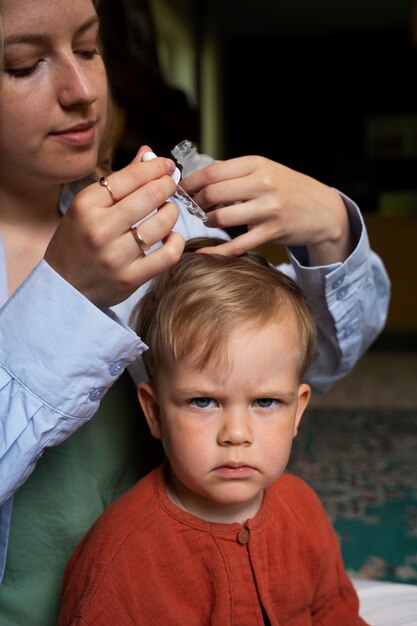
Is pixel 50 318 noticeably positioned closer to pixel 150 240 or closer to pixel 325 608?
pixel 150 240

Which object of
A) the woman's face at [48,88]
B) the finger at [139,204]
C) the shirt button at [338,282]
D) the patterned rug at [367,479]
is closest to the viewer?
the finger at [139,204]

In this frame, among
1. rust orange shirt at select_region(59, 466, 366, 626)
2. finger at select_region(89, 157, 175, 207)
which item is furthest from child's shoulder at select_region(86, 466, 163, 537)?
finger at select_region(89, 157, 175, 207)

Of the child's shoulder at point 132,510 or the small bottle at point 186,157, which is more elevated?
the small bottle at point 186,157

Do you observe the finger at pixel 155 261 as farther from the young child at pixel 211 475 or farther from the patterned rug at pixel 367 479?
the patterned rug at pixel 367 479

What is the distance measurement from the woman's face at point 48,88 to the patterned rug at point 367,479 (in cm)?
170

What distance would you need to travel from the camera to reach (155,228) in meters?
0.82

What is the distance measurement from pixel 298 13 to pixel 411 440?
20.6ft

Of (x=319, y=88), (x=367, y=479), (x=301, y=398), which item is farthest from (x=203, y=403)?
(x=319, y=88)

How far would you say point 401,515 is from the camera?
2750mm

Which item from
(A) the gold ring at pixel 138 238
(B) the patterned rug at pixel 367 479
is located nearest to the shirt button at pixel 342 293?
(A) the gold ring at pixel 138 238

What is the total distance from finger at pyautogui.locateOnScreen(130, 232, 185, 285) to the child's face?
162 millimetres

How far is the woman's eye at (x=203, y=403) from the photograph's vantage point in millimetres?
960

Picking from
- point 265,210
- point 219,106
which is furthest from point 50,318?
point 219,106

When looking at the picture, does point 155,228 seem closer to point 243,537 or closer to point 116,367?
point 116,367
